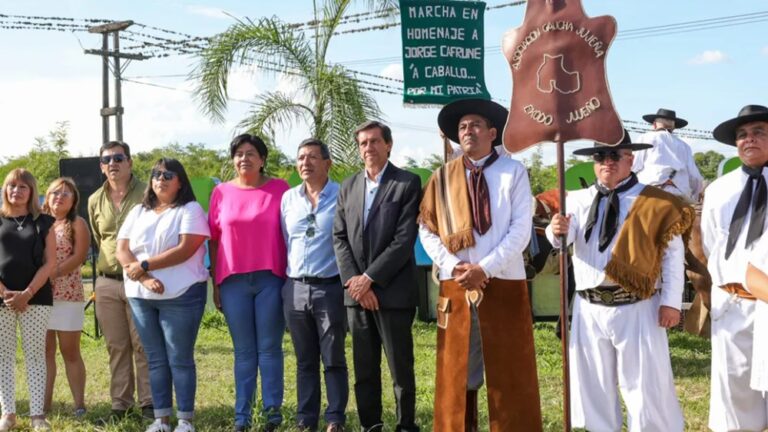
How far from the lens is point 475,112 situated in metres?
5.23

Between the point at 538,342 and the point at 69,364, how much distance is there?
5.19 m

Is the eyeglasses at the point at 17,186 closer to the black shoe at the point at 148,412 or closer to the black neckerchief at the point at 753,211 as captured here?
the black shoe at the point at 148,412

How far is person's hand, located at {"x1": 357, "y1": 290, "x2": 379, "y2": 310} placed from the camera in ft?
17.8

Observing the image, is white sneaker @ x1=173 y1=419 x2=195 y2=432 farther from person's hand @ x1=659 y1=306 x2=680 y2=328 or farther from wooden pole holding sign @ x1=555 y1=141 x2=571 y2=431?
person's hand @ x1=659 y1=306 x2=680 y2=328

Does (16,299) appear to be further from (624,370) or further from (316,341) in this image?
(624,370)

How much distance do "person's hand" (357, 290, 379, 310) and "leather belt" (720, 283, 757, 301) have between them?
6.58 ft

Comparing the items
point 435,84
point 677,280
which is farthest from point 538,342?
point 677,280

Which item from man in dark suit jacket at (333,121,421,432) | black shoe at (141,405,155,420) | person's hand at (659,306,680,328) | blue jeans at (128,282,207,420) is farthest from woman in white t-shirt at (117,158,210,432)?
person's hand at (659,306,680,328)

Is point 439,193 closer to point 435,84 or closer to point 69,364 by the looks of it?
point 435,84

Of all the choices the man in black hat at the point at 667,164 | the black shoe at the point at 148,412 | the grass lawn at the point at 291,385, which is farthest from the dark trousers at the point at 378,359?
the man in black hat at the point at 667,164

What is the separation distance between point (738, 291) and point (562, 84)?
4.80ft

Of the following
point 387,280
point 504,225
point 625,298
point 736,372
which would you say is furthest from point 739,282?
point 387,280

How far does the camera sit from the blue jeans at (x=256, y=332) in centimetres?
591

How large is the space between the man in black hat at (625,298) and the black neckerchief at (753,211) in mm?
248
